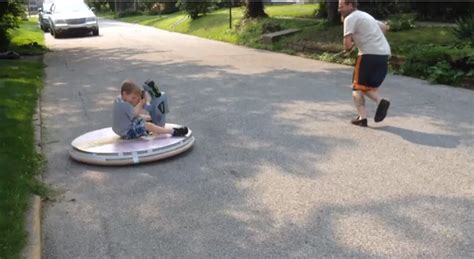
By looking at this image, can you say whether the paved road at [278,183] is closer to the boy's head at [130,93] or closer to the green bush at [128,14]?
the boy's head at [130,93]

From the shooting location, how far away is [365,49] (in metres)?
7.11

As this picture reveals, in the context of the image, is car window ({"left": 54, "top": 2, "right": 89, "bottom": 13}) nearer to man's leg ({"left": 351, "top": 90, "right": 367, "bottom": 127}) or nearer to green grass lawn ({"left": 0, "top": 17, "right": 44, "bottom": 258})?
green grass lawn ({"left": 0, "top": 17, "right": 44, "bottom": 258})

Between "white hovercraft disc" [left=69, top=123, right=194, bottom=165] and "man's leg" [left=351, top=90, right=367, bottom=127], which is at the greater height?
"man's leg" [left=351, top=90, right=367, bottom=127]

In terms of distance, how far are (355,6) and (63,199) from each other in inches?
167

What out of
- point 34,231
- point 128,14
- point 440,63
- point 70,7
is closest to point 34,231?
point 34,231

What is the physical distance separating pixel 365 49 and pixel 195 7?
23182mm

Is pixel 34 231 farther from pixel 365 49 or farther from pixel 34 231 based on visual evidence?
pixel 365 49

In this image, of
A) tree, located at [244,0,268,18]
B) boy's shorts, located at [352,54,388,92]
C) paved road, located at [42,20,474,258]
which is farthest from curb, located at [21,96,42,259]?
tree, located at [244,0,268,18]

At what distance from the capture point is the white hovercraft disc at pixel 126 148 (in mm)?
5879

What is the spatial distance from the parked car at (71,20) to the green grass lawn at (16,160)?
48.5ft

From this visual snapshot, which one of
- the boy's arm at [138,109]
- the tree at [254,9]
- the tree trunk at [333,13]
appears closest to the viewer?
the boy's arm at [138,109]

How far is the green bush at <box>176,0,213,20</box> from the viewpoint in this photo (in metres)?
29.1

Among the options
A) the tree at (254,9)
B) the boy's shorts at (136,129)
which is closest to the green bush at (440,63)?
the boy's shorts at (136,129)

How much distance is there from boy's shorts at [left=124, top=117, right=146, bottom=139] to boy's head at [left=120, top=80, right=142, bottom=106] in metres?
0.20
